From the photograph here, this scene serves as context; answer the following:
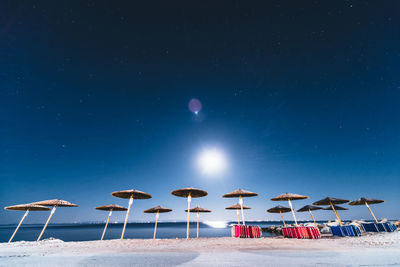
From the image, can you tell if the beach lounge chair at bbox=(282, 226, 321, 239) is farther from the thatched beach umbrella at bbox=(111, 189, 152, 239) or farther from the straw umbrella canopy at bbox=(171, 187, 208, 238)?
the thatched beach umbrella at bbox=(111, 189, 152, 239)

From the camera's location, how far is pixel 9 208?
10977 mm

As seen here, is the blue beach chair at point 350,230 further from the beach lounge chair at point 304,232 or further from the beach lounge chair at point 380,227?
the beach lounge chair at point 380,227

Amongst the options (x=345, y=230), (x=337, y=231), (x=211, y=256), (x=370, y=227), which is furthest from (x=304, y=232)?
(x=211, y=256)

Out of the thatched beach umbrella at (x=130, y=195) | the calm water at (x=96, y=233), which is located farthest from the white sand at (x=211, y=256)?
the calm water at (x=96, y=233)

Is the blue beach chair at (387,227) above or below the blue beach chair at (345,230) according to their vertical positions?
above

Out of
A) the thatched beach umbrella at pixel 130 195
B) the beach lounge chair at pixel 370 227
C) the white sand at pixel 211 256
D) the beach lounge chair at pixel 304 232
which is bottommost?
the white sand at pixel 211 256

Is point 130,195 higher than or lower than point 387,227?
higher

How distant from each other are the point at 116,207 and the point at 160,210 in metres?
3.76

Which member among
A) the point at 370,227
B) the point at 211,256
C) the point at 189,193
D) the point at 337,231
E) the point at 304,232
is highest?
the point at 189,193

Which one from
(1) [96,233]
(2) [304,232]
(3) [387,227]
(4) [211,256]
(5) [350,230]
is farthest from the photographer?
(1) [96,233]

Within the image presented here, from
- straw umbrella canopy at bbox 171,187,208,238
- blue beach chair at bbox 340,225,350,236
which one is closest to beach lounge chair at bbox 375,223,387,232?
blue beach chair at bbox 340,225,350,236

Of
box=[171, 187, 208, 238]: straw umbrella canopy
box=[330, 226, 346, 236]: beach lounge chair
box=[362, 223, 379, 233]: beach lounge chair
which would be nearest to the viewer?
box=[171, 187, 208, 238]: straw umbrella canopy

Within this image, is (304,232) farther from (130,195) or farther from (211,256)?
(130,195)

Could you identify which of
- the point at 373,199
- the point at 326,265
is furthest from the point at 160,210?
the point at 373,199
